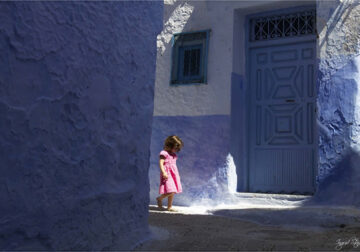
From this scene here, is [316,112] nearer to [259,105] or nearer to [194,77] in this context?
[259,105]

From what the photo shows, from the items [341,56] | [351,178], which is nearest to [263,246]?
[351,178]

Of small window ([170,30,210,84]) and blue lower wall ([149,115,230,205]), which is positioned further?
small window ([170,30,210,84])

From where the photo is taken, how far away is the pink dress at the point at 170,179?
19.6 feet

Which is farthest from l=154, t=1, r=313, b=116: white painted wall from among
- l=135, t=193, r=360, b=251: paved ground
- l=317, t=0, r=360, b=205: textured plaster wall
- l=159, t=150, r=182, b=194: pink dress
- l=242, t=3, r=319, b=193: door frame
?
l=135, t=193, r=360, b=251: paved ground

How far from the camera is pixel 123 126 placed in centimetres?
293

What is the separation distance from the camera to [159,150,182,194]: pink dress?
599 centimetres

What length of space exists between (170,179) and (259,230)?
7.12 ft

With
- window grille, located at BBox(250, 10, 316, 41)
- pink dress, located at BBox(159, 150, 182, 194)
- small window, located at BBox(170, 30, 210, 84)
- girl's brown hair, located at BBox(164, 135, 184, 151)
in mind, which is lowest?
pink dress, located at BBox(159, 150, 182, 194)

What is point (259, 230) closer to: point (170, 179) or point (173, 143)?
point (170, 179)

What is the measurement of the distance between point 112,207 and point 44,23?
1245mm

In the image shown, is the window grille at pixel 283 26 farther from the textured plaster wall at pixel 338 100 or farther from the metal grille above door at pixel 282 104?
the textured plaster wall at pixel 338 100

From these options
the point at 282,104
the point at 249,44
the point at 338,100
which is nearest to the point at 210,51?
the point at 249,44

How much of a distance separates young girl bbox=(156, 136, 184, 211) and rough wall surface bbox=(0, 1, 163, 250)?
2847mm

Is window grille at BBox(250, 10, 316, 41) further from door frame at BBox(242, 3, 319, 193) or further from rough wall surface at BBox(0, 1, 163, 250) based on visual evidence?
rough wall surface at BBox(0, 1, 163, 250)
